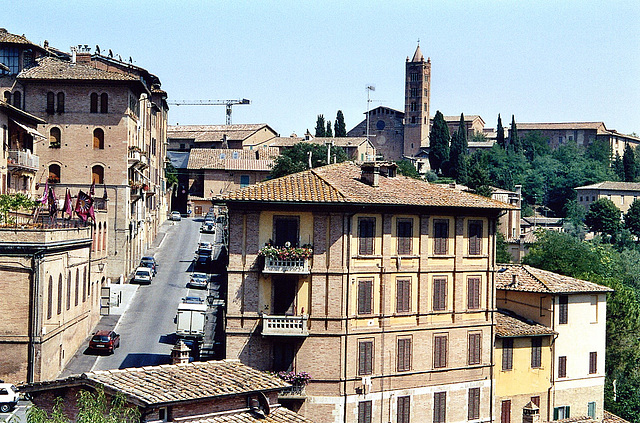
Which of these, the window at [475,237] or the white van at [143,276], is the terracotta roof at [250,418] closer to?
the window at [475,237]

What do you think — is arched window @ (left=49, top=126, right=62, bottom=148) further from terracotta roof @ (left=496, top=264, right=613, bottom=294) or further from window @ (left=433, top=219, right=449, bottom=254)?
window @ (left=433, top=219, right=449, bottom=254)

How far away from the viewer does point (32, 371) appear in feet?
133

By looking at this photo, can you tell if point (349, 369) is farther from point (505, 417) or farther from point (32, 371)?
point (32, 371)

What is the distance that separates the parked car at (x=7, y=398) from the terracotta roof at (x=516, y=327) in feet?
75.9

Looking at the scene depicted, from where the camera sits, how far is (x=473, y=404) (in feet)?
149

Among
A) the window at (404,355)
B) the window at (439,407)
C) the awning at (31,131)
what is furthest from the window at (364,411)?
the awning at (31,131)

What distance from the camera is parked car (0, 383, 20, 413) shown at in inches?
1448

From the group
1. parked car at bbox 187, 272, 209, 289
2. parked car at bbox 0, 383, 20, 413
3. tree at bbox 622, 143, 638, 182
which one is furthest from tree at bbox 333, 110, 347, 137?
parked car at bbox 0, 383, 20, 413

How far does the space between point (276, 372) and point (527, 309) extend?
16870 millimetres

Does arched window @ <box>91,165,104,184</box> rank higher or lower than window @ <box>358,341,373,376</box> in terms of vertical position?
higher

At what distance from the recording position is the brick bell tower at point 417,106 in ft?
630

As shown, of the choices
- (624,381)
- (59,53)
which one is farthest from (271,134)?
(624,381)

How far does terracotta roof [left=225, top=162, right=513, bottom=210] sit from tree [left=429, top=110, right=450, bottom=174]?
115m

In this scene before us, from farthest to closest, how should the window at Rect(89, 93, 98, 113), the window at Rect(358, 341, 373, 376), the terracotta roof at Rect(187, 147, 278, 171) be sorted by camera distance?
the terracotta roof at Rect(187, 147, 278, 171) → the window at Rect(89, 93, 98, 113) → the window at Rect(358, 341, 373, 376)
